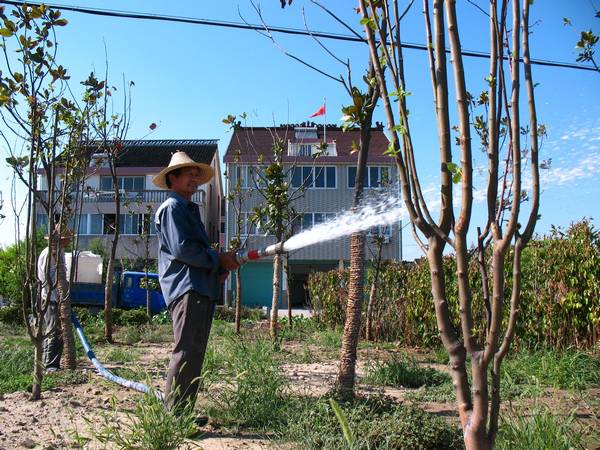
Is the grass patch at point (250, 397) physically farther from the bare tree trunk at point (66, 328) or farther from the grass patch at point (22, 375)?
the bare tree trunk at point (66, 328)

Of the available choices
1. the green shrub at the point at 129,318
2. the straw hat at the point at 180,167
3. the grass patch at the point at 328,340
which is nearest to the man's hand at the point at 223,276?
the straw hat at the point at 180,167

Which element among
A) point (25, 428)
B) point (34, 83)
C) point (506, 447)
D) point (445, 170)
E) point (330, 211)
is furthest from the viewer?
point (330, 211)

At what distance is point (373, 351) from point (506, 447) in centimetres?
615

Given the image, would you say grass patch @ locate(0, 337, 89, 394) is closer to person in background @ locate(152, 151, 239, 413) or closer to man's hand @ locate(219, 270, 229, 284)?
person in background @ locate(152, 151, 239, 413)

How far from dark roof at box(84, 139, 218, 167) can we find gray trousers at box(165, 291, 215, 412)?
104 feet

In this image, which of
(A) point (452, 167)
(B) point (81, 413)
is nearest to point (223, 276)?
(B) point (81, 413)

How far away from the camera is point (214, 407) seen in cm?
422

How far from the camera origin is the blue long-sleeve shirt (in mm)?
3840

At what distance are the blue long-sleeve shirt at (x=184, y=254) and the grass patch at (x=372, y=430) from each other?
1071 millimetres

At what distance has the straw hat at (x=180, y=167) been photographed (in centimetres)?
415

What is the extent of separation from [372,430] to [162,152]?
36.6 metres

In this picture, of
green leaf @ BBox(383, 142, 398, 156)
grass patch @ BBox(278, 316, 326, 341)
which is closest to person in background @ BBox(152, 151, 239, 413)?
green leaf @ BBox(383, 142, 398, 156)

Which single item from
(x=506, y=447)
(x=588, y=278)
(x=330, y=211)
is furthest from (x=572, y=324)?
(x=330, y=211)

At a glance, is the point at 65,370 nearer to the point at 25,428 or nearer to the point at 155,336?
the point at 25,428
